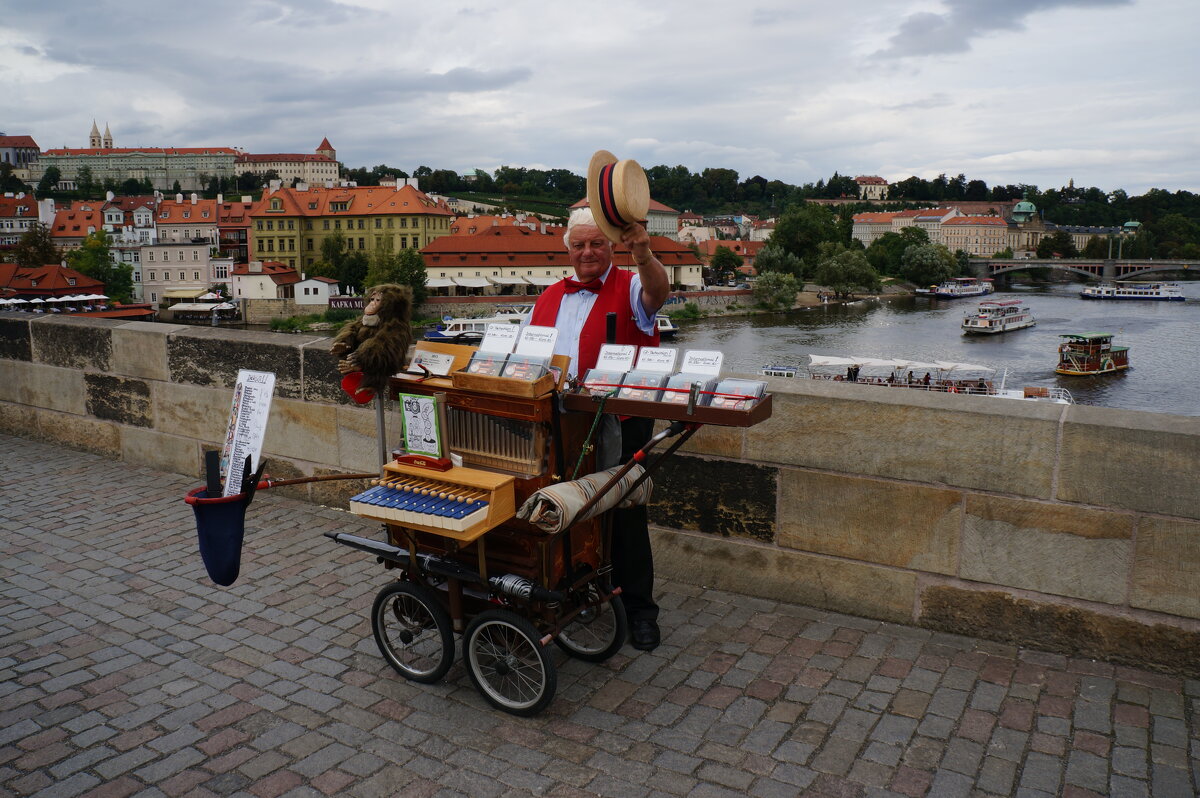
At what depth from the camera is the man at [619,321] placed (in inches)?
134

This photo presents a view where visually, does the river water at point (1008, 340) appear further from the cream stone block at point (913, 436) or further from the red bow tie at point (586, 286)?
the red bow tie at point (586, 286)

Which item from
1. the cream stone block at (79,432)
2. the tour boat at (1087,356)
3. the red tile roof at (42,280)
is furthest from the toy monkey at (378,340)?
the red tile roof at (42,280)

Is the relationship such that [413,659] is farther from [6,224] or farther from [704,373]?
[6,224]

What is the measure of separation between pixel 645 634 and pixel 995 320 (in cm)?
6213

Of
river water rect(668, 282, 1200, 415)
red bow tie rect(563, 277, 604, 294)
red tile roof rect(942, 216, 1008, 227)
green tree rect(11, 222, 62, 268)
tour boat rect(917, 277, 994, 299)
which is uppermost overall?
red tile roof rect(942, 216, 1008, 227)

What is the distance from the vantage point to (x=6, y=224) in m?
105

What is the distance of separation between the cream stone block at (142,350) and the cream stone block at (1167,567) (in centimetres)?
575

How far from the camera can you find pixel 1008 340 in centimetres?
5878

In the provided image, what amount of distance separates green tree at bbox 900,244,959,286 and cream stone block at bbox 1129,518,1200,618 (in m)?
106

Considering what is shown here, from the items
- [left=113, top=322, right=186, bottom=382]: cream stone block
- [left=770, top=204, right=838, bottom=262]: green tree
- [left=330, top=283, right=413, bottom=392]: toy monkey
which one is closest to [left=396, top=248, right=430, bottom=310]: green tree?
[left=770, top=204, right=838, bottom=262]: green tree

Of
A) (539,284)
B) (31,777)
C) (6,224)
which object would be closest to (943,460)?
(31,777)

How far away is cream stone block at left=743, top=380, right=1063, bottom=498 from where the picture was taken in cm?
365

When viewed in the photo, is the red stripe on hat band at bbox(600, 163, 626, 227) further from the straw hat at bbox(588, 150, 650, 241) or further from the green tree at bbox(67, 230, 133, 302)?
the green tree at bbox(67, 230, 133, 302)

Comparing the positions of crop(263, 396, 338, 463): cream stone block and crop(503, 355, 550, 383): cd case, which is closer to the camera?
crop(503, 355, 550, 383): cd case
